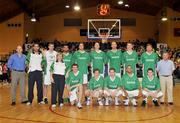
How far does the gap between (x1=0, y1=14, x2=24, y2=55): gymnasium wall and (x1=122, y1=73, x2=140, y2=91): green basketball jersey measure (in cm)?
1865

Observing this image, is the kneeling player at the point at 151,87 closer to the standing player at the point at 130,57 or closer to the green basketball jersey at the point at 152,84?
the green basketball jersey at the point at 152,84

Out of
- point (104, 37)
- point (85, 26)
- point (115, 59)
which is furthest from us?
point (85, 26)

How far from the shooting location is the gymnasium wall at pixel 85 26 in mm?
31125

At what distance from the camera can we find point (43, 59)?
10.4 m

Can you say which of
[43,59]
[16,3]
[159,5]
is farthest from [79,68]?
[159,5]

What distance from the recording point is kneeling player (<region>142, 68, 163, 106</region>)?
33.6 ft

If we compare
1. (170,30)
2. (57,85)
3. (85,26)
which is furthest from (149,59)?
(85,26)

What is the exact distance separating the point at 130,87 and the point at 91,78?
1.15 m

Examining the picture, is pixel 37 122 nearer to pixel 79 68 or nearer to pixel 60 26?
pixel 79 68

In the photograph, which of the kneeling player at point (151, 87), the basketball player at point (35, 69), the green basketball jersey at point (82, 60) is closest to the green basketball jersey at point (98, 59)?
the green basketball jersey at point (82, 60)

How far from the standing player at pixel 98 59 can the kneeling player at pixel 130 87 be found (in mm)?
818

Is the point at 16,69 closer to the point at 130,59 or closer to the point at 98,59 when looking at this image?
the point at 98,59

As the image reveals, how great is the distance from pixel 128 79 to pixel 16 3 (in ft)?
50.7

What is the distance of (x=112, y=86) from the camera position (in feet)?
33.8
